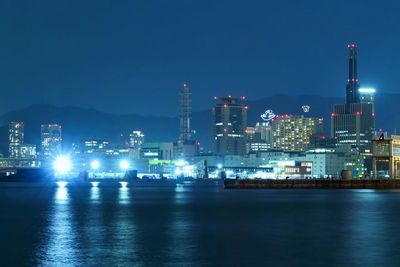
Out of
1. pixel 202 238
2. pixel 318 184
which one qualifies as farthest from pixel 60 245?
pixel 318 184

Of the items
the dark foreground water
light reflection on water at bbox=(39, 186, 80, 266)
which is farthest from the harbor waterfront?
light reflection on water at bbox=(39, 186, 80, 266)

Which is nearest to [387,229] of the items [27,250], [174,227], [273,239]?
[273,239]

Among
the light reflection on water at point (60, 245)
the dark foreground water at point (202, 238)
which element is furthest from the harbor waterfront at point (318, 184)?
the light reflection on water at point (60, 245)

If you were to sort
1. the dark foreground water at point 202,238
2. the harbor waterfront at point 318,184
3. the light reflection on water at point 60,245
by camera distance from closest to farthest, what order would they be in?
the light reflection on water at point 60,245, the dark foreground water at point 202,238, the harbor waterfront at point 318,184

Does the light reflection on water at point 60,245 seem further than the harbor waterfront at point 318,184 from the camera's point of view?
No

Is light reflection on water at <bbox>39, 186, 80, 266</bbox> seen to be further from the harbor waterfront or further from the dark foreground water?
the harbor waterfront

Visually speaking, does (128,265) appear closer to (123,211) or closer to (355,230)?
(355,230)

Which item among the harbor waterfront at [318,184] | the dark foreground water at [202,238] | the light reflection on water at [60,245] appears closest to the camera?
the light reflection on water at [60,245]

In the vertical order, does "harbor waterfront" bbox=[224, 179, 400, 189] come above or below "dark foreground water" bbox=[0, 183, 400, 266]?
above

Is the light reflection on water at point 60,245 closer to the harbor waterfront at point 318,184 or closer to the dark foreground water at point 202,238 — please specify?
the dark foreground water at point 202,238

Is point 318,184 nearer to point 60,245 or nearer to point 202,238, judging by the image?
point 202,238

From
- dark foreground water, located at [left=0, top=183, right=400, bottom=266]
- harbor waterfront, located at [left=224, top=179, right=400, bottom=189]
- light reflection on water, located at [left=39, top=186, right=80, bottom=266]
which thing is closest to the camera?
light reflection on water, located at [left=39, top=186, right=80, bottom=266]

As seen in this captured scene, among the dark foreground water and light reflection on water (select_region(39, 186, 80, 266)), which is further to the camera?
the dark foreground water

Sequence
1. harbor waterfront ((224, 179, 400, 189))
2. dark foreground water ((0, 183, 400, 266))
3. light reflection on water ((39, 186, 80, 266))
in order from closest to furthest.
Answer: light reflection on water ((39, 186, 80, 266)) < dark foreground water ((0, 183, 400, 266)) < harbor waterfront ((224, 179, 400, 189))
